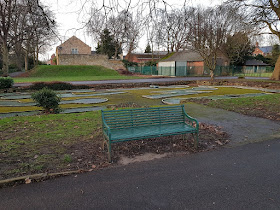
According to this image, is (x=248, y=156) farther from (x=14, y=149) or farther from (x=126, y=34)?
(x=14, y=149)

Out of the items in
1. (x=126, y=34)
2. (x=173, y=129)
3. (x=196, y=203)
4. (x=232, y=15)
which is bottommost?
(x=196, y=203)

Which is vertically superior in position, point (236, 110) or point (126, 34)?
point (126, 34)

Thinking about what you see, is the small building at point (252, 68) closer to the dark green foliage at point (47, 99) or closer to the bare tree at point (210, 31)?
the bare tree at point (210, 31)

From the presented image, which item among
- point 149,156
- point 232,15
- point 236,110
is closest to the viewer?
point 149,156

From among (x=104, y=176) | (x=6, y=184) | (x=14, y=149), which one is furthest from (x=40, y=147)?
(x=104, y=176)

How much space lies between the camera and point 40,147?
5.04 m

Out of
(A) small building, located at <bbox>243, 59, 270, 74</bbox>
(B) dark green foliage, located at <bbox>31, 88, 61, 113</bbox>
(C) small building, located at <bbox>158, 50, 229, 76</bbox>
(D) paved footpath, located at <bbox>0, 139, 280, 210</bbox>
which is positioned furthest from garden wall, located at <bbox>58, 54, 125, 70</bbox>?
(D) paved footpath, located at <bbox>0, 139, 280, 210</bbox>

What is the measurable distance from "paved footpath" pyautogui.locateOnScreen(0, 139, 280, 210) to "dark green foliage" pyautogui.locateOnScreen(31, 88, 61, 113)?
5.41 metres

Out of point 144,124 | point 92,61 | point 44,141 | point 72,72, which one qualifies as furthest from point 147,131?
point 92,61

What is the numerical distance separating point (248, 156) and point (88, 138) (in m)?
3.66

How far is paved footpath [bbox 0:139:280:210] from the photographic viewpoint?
10.0ft

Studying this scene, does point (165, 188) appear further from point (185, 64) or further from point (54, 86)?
point (185, 64)

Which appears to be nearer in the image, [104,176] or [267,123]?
[104,176]

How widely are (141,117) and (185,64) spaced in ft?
131
